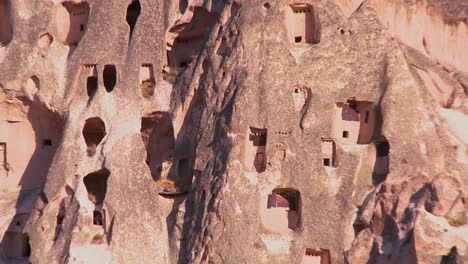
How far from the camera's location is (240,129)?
2969cm

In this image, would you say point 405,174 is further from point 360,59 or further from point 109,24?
point 109,24

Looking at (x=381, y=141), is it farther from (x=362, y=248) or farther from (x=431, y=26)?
(x=431, y=26)

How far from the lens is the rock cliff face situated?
95.1 ft

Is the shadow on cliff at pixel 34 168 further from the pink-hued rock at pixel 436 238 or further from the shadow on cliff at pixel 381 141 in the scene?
the pink-hued rock at pixel 436 238

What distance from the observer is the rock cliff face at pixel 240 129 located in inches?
1141

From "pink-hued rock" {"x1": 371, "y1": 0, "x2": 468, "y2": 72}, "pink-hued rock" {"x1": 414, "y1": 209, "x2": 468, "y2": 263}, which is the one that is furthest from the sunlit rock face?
"pink-hued rock" {"x1": 414, "y1": 209, "x2": 468, "y2": 263}

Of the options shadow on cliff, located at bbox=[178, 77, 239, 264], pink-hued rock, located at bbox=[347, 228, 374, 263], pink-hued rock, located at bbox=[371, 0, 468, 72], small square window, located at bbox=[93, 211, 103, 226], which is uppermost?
pink-hued rock, located at bbox=[371, 0, 468, 72]

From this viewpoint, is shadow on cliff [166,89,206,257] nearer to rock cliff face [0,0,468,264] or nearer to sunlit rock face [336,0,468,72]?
rock cliff face [0,0,468,264]

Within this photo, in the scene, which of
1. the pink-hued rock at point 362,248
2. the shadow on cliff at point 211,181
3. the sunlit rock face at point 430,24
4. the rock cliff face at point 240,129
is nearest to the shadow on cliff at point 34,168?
the rock cliff face at point 240,129

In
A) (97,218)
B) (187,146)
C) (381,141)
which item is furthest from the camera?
(187,146)

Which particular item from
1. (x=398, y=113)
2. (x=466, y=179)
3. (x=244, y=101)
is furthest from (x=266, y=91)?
(x=466, y=179)

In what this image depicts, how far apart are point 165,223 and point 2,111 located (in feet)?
19.7

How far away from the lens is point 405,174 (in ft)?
94.2

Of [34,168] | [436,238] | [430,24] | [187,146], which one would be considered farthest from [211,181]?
[430,24]
